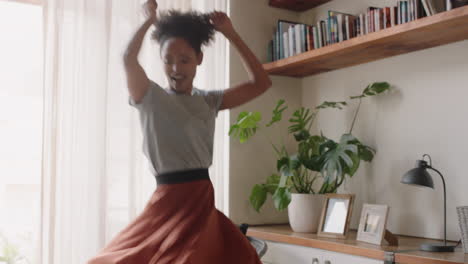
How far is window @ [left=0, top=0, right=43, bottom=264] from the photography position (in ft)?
8.92

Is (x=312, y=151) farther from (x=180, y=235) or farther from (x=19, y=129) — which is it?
(x=180, y=235)

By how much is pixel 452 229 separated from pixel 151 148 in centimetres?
159

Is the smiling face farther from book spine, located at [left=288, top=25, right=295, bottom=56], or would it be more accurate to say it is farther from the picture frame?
book spine, located at [left=288, top=25, right=295, bottom=56]

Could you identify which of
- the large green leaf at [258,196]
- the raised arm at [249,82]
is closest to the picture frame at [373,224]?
the large green leaf at [258,196]

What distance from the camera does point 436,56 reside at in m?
2.58

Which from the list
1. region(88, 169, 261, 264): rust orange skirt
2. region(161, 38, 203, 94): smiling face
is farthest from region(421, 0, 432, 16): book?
region(88, 169, 261, 264): rust orange skirt

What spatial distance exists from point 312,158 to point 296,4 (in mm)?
1040

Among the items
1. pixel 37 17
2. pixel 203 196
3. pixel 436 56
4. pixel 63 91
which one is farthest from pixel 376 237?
pixel 37 17

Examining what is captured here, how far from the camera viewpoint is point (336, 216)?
8.74ft

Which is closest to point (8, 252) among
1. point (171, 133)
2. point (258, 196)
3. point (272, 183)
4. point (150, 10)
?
point (258, 196)

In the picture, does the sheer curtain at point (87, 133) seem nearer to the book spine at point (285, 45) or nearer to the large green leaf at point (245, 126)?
the large green leaf at point (245, 126)

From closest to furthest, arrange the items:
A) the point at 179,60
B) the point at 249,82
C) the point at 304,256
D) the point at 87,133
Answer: the point at 179,60 < the point at 249,82 < the point at 304,256 < the point at 87,133

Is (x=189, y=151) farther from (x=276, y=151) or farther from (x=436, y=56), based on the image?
(x=276, y=151)

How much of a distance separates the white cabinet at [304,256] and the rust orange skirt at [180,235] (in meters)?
0.96
